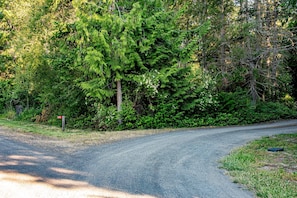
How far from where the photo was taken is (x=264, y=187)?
4.79 m

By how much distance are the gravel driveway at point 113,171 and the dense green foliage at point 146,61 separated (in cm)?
605

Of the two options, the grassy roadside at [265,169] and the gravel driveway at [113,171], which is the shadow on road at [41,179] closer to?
the gravel driveway at [113,171]

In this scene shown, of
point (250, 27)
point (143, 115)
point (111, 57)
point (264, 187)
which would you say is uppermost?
point (250, 27)

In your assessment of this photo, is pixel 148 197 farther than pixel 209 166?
No

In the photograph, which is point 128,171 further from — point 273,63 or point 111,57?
point 273,63

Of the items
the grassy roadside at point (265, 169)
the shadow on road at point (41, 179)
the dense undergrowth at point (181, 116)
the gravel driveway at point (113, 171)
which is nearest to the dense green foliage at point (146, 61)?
the dense undergrowth at point (181, 116)

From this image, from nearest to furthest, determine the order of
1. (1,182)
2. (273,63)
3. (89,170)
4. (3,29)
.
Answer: (1,182), (89,170), (273,63), (3,29)

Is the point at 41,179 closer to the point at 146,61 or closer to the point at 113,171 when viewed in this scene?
the point at 113,171

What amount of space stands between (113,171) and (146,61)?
9700mm

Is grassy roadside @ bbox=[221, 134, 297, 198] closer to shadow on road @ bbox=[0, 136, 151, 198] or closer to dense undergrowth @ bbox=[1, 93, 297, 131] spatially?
shadow on road @ bbox=[0, 136, 151, 198]

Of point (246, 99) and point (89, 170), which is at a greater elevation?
point (246, 99)

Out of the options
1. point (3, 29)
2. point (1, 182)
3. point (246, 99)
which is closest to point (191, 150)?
point (1, 182)

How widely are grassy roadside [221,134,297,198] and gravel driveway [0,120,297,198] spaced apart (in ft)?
0.93

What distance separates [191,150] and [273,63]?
1224 centimetres
